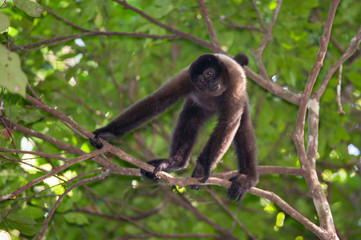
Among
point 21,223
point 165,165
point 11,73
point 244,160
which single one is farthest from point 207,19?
point 11,73

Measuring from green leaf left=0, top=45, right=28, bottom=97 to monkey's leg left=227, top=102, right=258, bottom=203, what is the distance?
3137 millimetres

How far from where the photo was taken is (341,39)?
277 inches

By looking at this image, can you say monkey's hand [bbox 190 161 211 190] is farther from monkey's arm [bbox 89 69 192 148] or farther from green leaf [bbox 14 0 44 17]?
green leaf [bbox 14 0 44 17]

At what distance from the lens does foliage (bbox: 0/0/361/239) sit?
538 cm

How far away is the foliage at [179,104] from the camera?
17.7 feet

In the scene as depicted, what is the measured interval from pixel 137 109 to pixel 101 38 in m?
2.53

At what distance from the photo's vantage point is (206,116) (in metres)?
5.25

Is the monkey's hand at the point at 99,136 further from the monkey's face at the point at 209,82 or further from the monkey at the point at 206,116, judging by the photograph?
the monkey's face at the point at 209,82

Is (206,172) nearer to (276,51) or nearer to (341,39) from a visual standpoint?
(276,51)

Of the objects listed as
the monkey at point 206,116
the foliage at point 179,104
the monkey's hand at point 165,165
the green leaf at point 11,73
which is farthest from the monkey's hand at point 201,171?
the green leaf at point 11,73

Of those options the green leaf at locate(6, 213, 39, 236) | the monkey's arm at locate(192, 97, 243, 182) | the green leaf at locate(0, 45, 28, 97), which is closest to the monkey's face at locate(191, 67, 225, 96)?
the monkey's arm at locate(192, 97, 243, 182)

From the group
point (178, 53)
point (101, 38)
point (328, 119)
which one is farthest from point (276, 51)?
point (101, 38)

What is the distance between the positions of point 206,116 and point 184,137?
496mm

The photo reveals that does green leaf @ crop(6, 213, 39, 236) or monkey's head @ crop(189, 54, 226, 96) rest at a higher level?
monkey's head @ crop(189, 54, 226, 96)
